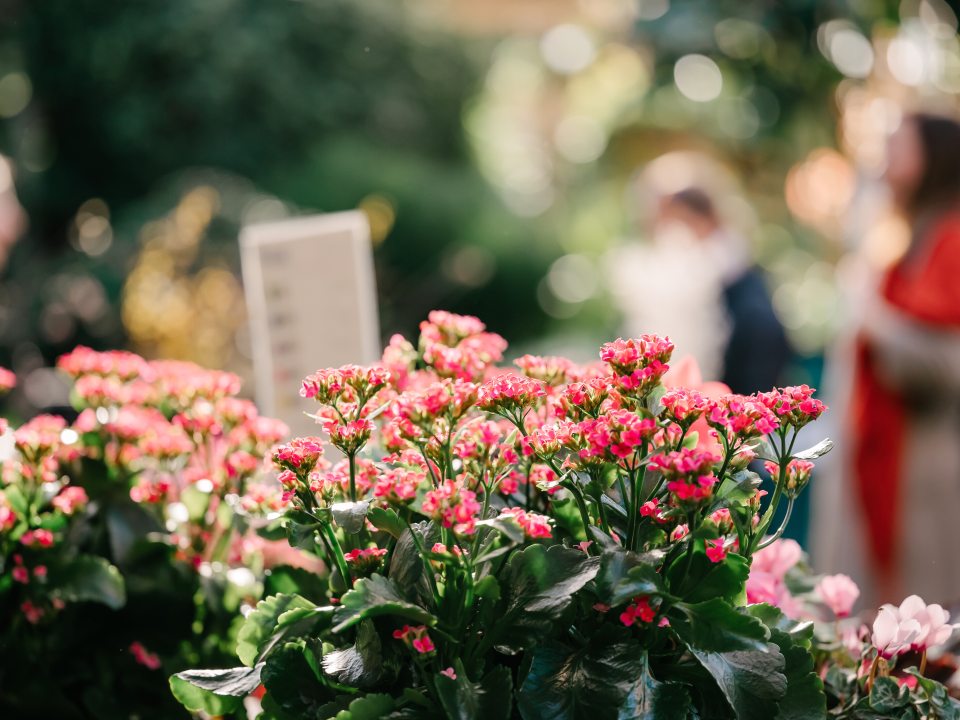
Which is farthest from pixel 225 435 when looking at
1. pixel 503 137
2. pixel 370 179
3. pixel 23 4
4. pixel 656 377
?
pixel 503 137

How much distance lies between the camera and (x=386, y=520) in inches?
24.8

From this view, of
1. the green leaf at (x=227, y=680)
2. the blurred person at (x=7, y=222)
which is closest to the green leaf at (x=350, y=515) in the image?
the green leaf at (x=227, y=680)

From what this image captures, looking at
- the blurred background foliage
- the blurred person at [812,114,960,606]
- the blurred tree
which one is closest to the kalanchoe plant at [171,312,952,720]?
the blurred person at [812,114,960,606]

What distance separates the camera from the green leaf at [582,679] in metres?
0.58

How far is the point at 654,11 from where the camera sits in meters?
4.51

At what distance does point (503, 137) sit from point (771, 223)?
208 centimetres

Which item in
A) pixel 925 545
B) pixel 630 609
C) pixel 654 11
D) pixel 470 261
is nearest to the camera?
pixel 630 609

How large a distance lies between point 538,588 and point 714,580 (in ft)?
0.35

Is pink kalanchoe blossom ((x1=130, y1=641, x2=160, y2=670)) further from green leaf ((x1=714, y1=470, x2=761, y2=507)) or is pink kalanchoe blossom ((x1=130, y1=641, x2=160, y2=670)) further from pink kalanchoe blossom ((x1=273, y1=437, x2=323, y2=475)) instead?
green leaf ((x1=714, y1=470, x2=761, y2=507))

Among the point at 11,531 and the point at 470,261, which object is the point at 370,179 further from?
the point at 11,531

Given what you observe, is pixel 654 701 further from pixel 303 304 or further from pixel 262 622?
pixel 303 304

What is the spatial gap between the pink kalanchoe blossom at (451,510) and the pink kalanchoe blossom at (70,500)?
385 mm

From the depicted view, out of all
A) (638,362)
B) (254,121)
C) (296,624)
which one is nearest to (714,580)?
(638,362)

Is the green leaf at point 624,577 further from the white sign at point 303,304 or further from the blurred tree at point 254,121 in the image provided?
the blurred tree at point 254,121
